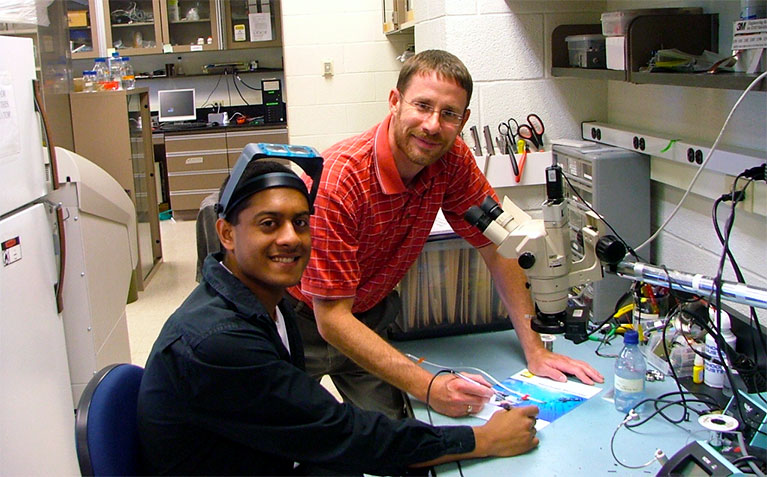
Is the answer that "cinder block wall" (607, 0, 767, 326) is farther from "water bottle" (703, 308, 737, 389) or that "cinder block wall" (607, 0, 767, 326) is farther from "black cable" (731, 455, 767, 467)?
"black cable" (731, 455, 767, 467)

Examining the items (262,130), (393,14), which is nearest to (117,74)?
(262,130)

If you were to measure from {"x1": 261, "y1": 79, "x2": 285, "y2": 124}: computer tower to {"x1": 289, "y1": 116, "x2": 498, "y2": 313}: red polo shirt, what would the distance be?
4974mm

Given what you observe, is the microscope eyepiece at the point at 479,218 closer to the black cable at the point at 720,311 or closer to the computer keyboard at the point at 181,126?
the black cable at the point at 720,311

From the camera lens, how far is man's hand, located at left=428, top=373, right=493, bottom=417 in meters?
1.56

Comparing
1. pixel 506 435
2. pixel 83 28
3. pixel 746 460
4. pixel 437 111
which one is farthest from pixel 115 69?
pixel 746 460

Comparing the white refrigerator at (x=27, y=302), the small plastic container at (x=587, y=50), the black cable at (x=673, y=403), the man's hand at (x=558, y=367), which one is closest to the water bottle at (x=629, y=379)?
the black cable at (x=673, y=403)

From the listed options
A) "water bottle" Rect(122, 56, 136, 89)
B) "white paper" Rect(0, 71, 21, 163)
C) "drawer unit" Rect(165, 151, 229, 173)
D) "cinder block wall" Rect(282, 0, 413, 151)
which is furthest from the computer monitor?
"white paper" Rect(0, 71, 21, 163)

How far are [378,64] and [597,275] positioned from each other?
389cm

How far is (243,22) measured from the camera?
690cm

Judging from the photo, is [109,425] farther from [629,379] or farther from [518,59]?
[518,59]

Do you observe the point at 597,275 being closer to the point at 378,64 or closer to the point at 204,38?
the point at 378,64

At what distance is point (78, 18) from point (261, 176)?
20.2ft

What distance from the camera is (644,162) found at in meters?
2.15

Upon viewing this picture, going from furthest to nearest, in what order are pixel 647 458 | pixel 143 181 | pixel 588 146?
pixel 143 181, pixel 588 146, pixel 647 458
